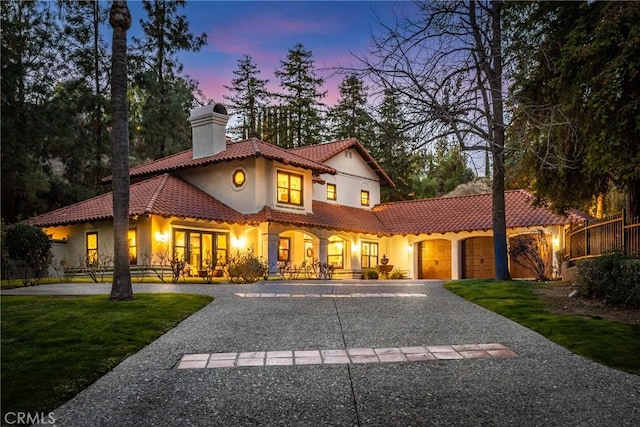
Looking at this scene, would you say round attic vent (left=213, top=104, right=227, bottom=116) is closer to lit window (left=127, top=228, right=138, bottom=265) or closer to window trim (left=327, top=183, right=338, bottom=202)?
window trim (left=327, top=183, right=338, bottom=202)

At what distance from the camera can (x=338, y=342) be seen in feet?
23.8

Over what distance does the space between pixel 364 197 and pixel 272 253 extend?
10.3 meters

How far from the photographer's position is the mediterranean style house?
70.1 feet

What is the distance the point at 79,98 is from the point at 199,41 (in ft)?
29.8

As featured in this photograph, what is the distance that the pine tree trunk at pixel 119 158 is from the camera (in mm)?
10914

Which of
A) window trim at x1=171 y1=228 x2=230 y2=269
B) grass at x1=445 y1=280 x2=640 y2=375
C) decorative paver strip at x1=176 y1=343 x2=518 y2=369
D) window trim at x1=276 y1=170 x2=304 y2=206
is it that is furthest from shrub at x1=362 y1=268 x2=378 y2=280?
decorative paver strip at x1=176 y1=343 x2=518 y2=369

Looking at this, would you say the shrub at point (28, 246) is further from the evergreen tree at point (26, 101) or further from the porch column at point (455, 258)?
the porch column at point (455, 258)

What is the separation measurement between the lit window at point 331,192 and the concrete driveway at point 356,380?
19984 mm

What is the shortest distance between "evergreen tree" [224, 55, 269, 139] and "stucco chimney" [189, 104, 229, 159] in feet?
61.2

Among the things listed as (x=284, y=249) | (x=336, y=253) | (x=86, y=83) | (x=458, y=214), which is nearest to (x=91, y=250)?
(x=284, y=249)

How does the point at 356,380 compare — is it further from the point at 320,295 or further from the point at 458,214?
the point at 458,214

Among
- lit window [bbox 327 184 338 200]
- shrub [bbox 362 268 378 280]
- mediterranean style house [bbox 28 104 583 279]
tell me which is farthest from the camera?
lit window [bbox 327 184 338 200]

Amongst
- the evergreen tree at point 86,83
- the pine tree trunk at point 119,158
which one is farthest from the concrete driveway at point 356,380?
the evergreen tree at point 86,83

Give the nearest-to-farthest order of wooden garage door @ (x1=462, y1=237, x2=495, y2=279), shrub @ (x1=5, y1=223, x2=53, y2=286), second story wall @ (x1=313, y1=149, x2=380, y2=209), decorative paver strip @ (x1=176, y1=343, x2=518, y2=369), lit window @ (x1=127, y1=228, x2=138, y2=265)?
decorative paver strip @ (x1=176, y1=343, x2=518, y2=369) < shrub @ (x1=5, y1=223, x2=53, y2=286) < lit window @ (x1=127, y1=228, x2=138, y2=265) < wooden garage door @ (x1=462, y1=237, x2=495, y2=279) < second story wall @ (x1=313, y1=149, x2=380, y2=209)
